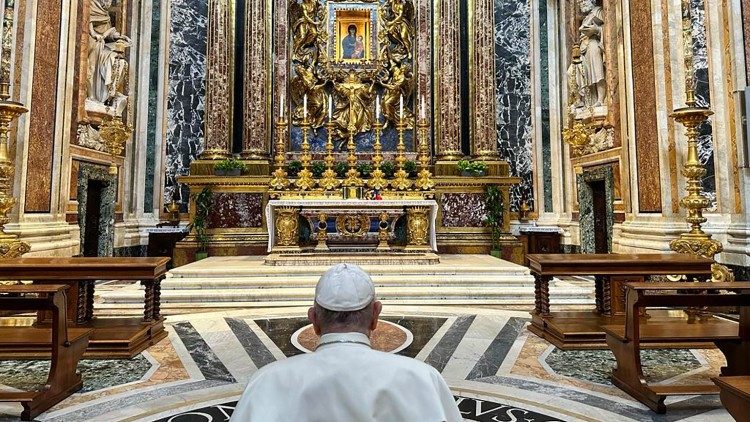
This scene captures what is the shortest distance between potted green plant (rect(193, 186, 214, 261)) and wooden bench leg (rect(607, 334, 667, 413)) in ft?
26.4

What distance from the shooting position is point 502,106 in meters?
11.8

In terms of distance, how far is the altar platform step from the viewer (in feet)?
22.5

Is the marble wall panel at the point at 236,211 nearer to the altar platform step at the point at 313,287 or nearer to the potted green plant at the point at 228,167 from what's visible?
the potted green plant at the point at 228,167

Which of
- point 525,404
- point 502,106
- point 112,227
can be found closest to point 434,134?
point 502,106

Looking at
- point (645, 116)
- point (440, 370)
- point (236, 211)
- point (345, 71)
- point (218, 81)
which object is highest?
point (345, 71)

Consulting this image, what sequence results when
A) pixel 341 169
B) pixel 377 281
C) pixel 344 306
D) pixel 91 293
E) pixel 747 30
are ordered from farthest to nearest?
pixel 341 169 → pixel 377 281 → pixel 747 30 → pixel 91 293 → pixel 344 306

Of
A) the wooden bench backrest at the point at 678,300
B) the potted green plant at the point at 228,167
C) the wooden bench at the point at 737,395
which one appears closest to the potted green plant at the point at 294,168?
the potted green plant at the point at 228,167

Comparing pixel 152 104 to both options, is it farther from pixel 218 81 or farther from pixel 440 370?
pixel 440 370

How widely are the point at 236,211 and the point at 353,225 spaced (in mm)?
2985

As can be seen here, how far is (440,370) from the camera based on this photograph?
152 inches

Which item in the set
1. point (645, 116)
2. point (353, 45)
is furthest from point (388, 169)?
point (645, 116)

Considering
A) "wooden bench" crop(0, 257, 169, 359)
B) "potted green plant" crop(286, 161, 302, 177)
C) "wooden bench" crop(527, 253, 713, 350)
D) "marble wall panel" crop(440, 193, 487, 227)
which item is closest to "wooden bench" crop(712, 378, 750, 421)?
"wooden bench" crop(527, 253, 713, 350)

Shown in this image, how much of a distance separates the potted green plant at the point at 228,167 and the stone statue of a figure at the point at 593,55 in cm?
719

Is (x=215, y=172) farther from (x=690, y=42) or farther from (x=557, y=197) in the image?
(x=690, y=42)
